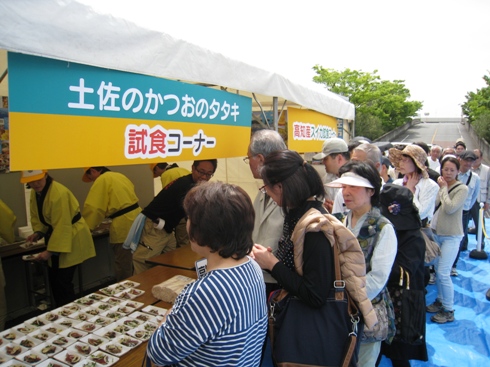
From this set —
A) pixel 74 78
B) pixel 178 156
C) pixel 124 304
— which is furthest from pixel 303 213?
pixel 124 304

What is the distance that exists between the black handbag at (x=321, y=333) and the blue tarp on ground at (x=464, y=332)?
64 centimetres

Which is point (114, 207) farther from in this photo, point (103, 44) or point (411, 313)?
point (411, 313)

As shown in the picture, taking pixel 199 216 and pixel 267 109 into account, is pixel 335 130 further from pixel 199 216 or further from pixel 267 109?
pixel 199 216

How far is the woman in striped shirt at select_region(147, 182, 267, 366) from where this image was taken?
1.06 m

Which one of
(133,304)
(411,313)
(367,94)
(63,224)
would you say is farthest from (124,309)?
(367,94)

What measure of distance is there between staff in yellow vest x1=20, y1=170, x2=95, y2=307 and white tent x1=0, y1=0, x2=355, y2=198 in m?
1.36

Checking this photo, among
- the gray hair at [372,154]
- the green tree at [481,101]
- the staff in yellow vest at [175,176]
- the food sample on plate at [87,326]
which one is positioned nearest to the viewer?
the food sample on plate at [87,326]

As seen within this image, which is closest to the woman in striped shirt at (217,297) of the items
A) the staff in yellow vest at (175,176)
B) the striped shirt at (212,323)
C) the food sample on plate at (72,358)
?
the striped shirt at (212,323)

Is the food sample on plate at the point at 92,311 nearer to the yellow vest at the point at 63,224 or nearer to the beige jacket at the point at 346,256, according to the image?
the beige jacket at the point at 346,256

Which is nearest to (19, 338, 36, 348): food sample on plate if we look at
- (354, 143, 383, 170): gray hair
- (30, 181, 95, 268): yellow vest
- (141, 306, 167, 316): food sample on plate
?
(141, 306, 167, 316): food sample on plate

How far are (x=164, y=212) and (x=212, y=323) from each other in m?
2.27

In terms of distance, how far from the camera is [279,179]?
5.21 feet

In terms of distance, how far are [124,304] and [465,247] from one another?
5.99 m

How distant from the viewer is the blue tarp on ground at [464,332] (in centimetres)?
311
